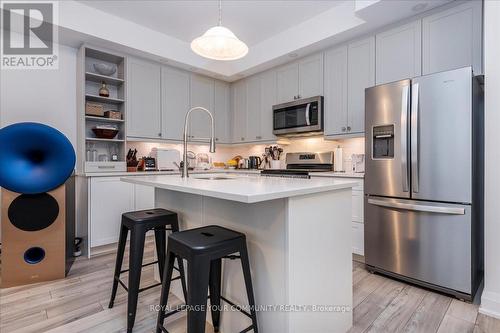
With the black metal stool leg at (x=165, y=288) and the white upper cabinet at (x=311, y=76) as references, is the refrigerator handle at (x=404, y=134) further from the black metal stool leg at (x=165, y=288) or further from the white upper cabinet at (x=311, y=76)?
the black metal stool leg at (x=165, y=288)

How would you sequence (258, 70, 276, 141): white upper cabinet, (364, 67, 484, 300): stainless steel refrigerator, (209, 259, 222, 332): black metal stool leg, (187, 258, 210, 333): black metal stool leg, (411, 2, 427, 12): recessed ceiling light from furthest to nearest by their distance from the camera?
(258, 70, 276, 141): white upper cabinet
(411, 2, 427, 12): recessed ceiling light
(364, 67, 484, 300): stainless steel refrigerator
(209, 259, 222, 332): black metal stool leg
(187, 258, 210, 333): black metal stool leg

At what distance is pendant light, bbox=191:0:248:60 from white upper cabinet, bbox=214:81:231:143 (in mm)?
2301

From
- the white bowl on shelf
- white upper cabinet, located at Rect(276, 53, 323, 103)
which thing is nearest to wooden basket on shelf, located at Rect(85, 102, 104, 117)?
the white bowl on shelf

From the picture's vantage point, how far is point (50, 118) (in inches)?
125

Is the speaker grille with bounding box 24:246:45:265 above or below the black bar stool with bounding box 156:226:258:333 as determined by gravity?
below

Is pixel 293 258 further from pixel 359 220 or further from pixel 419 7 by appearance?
pixel 419 7

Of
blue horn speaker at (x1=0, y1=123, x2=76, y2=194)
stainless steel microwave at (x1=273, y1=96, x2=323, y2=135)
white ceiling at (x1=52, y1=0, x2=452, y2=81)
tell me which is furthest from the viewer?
stainless steel microwave at (x1=273, y1=96, x2=323, y2=135)

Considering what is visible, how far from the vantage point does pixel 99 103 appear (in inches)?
140

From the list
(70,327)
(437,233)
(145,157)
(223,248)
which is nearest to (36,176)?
(70,327)

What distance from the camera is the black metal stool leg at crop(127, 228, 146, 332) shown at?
1.61m

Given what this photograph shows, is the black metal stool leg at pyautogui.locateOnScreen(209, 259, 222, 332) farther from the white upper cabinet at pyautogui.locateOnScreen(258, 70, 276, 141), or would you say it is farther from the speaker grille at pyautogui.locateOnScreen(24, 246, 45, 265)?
the white upper cabinet at pyautogui.locateOnScreen(258, 70, 276, 141)

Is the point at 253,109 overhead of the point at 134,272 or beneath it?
overhead

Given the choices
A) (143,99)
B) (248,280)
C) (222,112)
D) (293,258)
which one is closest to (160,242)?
(248,280)

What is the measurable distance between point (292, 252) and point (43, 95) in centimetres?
344
